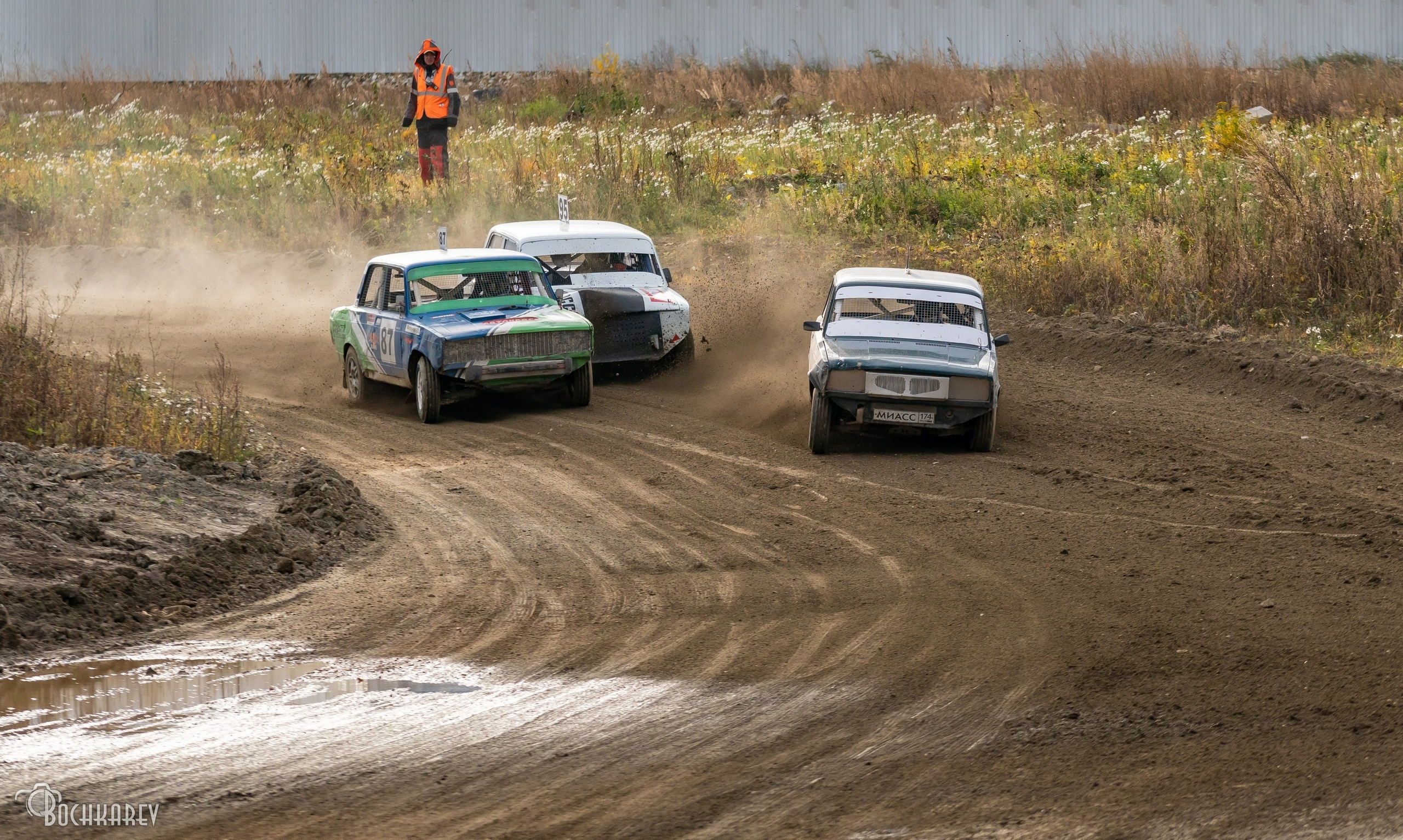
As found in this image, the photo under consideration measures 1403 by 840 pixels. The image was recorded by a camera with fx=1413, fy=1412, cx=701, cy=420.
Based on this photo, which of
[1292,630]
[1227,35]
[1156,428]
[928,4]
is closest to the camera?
[1292,630]

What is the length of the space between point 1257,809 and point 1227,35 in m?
28.8

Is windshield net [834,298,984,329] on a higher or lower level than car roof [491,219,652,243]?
lower

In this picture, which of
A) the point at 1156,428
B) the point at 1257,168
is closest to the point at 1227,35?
the point at 1257,168

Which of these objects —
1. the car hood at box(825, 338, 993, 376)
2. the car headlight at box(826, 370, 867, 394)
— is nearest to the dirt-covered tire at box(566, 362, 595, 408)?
the car hood at box(825, 338, 993, 376)

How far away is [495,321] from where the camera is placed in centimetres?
1312

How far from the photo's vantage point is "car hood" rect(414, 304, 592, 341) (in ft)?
42.2

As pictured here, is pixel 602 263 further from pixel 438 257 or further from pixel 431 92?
pixel 431 92

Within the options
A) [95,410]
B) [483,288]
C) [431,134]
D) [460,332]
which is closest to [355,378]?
[483,288]

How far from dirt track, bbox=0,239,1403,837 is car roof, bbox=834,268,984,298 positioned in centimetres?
127

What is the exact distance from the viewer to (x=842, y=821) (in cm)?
485

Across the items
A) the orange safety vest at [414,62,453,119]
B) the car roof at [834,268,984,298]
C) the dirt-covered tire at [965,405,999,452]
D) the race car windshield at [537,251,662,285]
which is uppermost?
the orange safety vest at [414,62,453,119]

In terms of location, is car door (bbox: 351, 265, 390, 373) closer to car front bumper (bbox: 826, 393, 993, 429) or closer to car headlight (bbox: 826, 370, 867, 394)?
car headlight (bbox: 826, 370, 867, 394)

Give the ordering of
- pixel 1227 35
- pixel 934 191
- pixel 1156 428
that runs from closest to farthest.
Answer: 1. pixel 1156 428
2. pixel 934 191
3. pixel 1227 35

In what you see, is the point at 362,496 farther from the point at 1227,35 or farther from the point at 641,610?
the point at 1227,35
